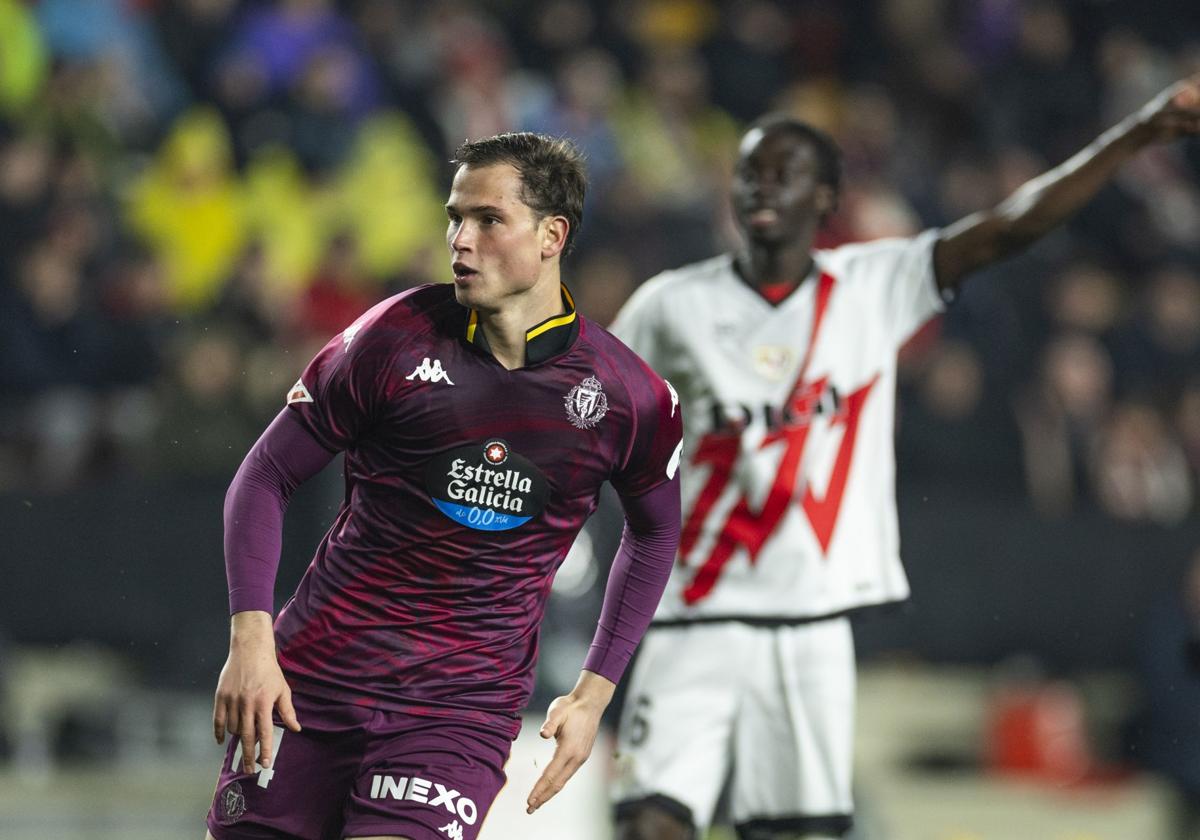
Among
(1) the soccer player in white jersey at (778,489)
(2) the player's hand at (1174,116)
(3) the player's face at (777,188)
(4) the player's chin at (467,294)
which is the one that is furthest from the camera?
(3) the player's face at (777,188)

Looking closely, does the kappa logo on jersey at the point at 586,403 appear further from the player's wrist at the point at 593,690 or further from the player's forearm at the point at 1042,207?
the player's forearm at the point at 1042,207

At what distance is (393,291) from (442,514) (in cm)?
567

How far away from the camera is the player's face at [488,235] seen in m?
3.99

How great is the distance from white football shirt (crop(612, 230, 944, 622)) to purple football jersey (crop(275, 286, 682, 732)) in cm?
117

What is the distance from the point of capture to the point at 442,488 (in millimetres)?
4051

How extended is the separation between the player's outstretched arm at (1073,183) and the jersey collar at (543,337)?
5.21 ft

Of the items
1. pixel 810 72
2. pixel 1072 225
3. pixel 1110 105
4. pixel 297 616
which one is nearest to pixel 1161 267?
pixel 1072 225

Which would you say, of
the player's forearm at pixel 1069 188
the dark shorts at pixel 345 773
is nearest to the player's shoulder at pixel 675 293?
the player's forearm at pixel 1069 188

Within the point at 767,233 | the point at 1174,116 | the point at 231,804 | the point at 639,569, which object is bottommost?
the point at 231,804

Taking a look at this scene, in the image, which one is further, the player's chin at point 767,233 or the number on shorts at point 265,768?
the player's chin at point 767,233

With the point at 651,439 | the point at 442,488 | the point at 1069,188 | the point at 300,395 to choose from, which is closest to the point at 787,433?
the point at 1069,188

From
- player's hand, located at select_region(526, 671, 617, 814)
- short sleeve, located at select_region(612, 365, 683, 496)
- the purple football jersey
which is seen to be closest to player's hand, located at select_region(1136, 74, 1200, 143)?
short sleeve, located at select_region(612, 365, 683, 496)

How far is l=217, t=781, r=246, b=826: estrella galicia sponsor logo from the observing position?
406cm

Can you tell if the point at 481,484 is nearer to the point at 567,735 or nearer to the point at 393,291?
the point at 567,735
